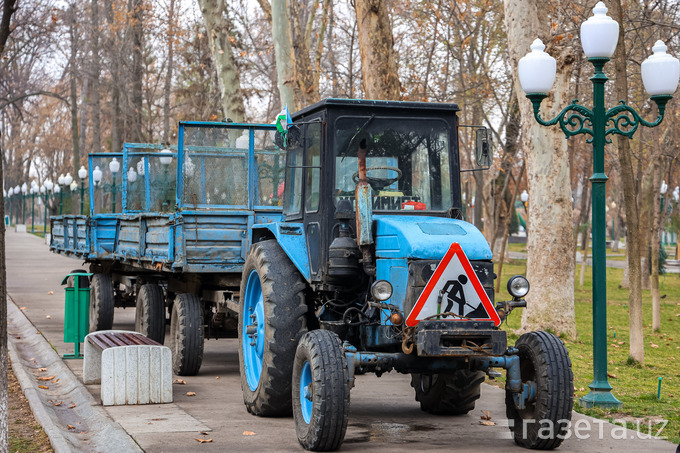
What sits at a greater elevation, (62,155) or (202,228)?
(62,155)

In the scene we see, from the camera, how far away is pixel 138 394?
9.12 m

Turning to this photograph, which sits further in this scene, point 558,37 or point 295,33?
point 295,33

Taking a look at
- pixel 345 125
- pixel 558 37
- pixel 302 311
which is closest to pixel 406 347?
pixel 302 311

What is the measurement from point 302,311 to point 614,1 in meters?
6.30

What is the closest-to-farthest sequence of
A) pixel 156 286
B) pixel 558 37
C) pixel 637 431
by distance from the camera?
1. pixel 637 431
2. pixel 156 286
3. pixel 558 37

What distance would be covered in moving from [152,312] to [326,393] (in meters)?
6.24

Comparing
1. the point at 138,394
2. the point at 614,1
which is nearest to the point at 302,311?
the point at 138,394

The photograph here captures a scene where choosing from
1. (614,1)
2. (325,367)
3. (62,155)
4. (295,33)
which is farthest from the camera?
(62,155)

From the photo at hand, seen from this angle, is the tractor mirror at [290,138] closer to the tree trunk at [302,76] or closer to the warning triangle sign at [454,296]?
the warning triangle sign at [454,296]

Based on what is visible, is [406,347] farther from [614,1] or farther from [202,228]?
[614,1]

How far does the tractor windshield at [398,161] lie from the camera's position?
8.04 m

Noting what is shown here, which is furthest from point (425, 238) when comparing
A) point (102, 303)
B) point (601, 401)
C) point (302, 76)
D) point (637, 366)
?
point (302, 76)

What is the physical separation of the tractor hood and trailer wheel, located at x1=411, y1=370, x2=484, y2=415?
1.43 metres

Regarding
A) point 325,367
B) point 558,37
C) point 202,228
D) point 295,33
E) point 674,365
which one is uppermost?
point 295,33
